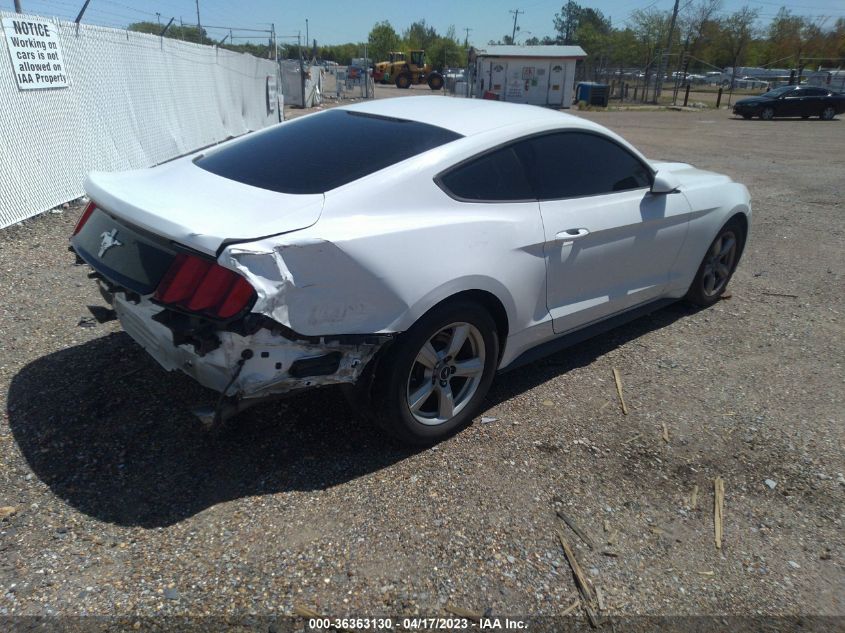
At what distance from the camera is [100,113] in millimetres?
8461

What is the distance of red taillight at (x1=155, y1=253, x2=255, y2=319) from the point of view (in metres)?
2.33

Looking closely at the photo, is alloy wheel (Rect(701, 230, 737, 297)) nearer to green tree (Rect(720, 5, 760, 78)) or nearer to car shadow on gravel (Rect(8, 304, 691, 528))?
car shadow on gravel (Rect(8, 304, 691, 528))

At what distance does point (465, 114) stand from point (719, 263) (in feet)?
9.23

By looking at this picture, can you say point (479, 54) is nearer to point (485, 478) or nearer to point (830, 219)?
point (830, 219)

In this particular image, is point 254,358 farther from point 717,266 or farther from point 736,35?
point 736,35

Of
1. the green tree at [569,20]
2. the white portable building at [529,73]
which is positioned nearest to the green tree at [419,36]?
the green tree at [569,20]

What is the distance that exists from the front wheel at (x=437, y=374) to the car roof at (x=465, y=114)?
1027 millimetres

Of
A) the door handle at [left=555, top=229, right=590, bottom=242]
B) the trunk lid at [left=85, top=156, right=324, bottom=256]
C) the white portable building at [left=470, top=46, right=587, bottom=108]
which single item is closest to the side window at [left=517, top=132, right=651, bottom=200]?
the door handle at [left=555, top=229, right=590, bottom=242]

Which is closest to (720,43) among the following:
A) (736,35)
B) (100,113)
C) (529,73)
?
(736,35)

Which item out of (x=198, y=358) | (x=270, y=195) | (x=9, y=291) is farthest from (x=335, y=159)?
(x=9, y=291)

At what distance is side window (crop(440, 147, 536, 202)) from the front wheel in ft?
1.88

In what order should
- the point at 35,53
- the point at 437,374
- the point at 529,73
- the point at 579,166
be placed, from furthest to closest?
the point at 529,73 → the point at 35,53 → the point at 579,166 → the point at 437,374

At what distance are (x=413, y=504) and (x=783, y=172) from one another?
42.9ft

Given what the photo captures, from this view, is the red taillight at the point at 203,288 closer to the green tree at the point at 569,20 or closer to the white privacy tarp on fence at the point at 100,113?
the white privacy tarp on fence at the point at 100,113
